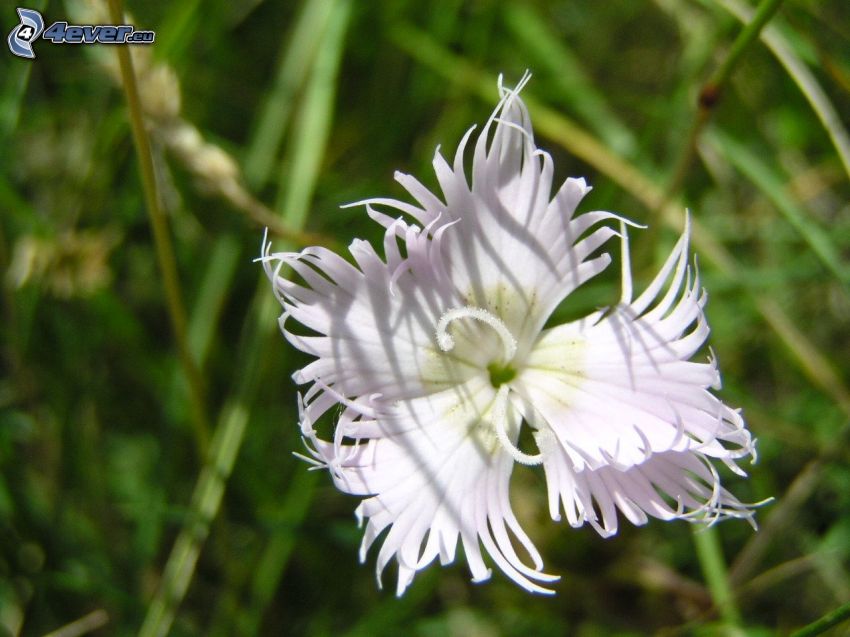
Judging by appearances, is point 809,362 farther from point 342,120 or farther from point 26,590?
point 26,590

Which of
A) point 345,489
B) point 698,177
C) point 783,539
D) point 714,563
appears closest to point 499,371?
point 345,489

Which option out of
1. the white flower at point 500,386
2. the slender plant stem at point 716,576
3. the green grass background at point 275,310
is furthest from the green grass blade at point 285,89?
the slender plant stem at point 716,576

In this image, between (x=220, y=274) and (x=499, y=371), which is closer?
(x=499, y=371)

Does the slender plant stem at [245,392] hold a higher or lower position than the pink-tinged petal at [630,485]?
higher

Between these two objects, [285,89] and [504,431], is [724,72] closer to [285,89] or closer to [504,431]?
[504,431]

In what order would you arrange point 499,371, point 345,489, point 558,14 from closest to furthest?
point 345,489 < point 499,371 < point 558,14

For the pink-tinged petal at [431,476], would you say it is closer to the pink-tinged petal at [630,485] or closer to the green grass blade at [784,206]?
the pink-tinged petal at [630,485]
